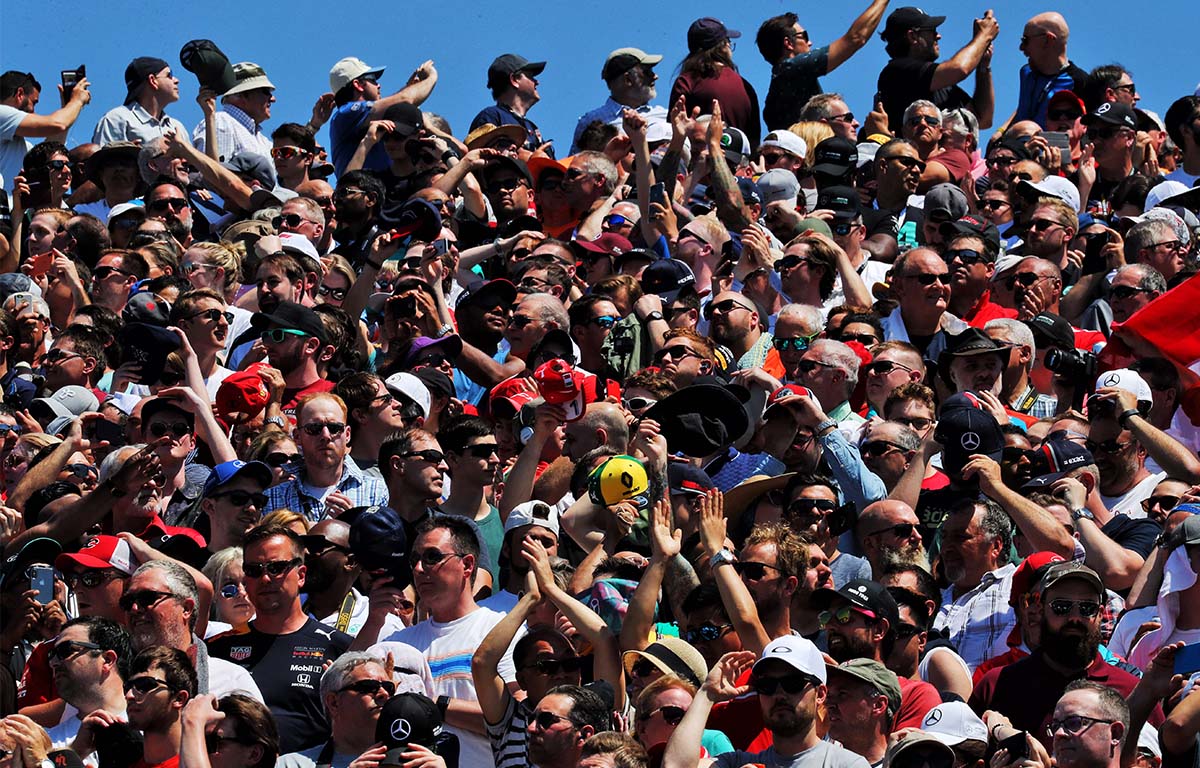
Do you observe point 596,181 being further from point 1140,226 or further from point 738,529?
point 738,529

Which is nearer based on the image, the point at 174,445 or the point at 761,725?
the point at 761,725

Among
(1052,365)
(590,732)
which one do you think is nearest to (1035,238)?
(1052,365)

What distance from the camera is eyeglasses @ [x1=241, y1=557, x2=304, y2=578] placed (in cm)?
1072

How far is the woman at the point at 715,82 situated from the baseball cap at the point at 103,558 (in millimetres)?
8312

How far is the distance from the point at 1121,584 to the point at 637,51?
8.83 metres

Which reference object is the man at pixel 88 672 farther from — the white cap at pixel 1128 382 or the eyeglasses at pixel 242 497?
the white cap at pixel 1128 382

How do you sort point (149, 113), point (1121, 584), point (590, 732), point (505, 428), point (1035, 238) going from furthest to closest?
point (149, 113), point (1035, 238), point (505, 428), point (1121, 584), point (590, 732)

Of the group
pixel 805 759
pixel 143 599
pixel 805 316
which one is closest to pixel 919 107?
pixel 805 316

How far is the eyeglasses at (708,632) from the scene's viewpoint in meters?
10.7

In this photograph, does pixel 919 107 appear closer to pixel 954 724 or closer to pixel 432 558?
pixel 432 558

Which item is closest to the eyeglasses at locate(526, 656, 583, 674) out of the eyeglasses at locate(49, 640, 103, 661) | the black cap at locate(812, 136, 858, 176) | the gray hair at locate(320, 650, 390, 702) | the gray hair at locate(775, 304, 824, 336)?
the gray hair at locate(320, 650, 390, 702)

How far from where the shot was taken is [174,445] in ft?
40.9

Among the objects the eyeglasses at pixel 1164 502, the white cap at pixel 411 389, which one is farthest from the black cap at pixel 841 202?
the eyeglasses at pixel 1164 502

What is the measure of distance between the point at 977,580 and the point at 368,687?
9.90 feet
